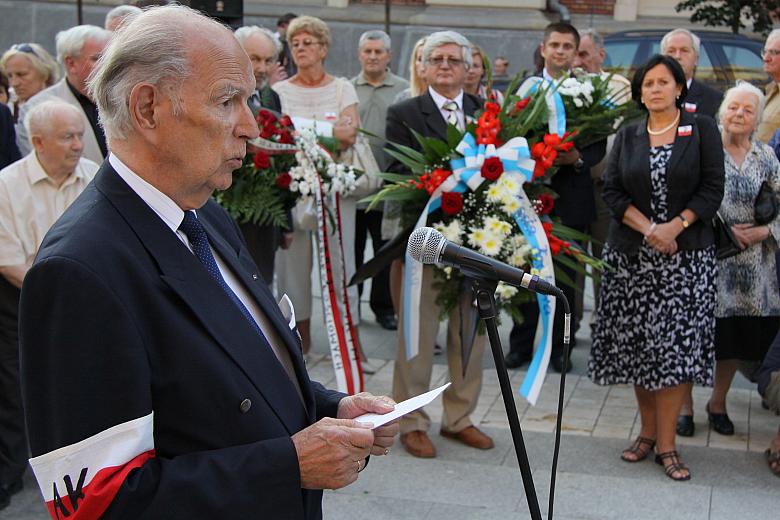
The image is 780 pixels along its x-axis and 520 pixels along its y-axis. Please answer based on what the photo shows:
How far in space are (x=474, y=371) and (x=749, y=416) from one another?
71.1 inches

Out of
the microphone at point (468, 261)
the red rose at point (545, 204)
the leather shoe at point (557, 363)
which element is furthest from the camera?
the leather shoe at point (557, 363)

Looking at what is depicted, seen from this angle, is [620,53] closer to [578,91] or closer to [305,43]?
[305,43]

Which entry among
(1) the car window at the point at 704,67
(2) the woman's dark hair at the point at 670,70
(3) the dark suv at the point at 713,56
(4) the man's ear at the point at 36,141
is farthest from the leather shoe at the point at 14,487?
(1) the car window at the point at 704,67

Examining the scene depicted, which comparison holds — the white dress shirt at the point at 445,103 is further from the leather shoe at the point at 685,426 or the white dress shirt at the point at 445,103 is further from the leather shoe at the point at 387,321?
the leather shoe at the point at 387,321

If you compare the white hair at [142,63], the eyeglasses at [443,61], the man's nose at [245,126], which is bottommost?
the man's nose at [245,126]

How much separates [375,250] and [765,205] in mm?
3199

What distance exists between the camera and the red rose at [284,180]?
5574mm

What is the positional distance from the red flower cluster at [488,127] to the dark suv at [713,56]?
578 centimetres

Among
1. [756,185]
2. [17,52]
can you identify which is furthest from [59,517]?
[17,52]

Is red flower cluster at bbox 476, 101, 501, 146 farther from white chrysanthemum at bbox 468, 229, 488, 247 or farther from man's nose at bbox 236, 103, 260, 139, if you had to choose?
man's nose at bbox 236, 103, 260, 139

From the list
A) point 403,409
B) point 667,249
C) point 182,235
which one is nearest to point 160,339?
point 182,235

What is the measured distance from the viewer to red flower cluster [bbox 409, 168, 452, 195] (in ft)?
16.5

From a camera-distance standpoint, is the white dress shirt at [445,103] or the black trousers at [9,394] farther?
the white dress shirt at [445,103]

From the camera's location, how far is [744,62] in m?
10.8
